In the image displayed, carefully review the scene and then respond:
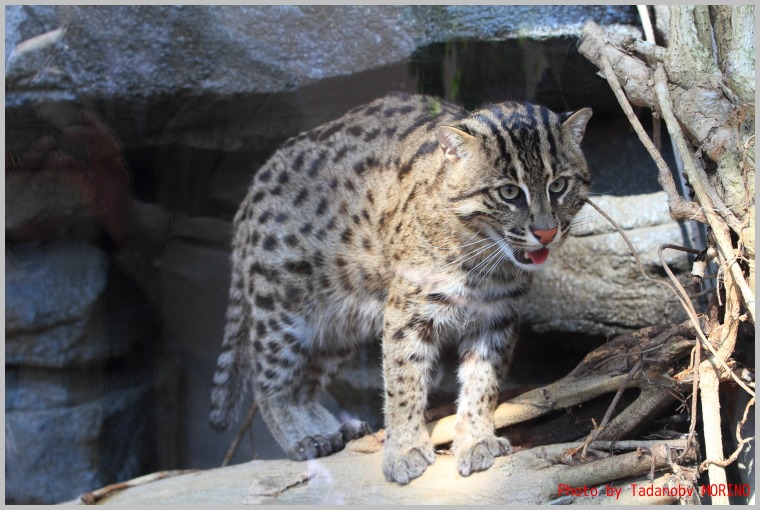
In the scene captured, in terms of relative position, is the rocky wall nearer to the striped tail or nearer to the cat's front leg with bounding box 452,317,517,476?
→ the striped tail

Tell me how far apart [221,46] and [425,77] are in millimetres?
1099

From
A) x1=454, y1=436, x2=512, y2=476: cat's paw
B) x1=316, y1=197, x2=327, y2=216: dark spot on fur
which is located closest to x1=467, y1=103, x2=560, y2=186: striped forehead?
x1=316, y1=197, x2=327, y2=216: dark spot on fur

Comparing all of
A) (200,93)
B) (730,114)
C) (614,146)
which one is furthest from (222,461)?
(730,114)

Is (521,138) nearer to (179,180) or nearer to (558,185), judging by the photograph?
(558,185)

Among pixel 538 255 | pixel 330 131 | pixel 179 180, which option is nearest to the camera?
pixel 538 255

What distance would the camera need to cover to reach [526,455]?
10.5ft

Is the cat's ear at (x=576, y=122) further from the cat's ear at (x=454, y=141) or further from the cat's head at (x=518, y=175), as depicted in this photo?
the cat's ear at (x=454, y=141)

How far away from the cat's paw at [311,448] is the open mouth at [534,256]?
1382mm

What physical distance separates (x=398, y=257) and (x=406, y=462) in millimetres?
859

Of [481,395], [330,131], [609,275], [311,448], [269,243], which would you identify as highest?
[330,131]

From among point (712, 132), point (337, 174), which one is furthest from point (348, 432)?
point (712, 132)

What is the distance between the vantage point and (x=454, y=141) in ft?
10.3

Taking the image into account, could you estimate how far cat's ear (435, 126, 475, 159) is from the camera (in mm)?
3096

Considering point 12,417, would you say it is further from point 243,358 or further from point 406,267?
point 406,267
